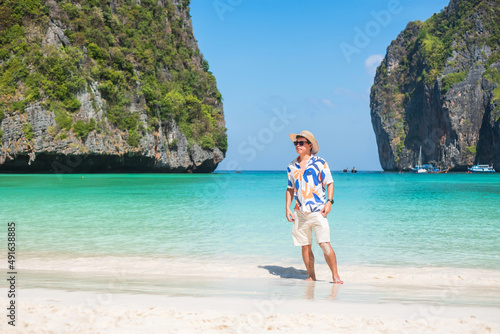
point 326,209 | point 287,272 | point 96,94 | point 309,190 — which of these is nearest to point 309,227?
point 326,209

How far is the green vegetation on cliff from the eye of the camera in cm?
3712

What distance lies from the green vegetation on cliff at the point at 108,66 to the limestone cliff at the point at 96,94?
0.31ft

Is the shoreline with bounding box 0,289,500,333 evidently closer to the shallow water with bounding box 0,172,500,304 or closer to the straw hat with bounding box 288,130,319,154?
the shallow water with bounding box 0,172,500,304

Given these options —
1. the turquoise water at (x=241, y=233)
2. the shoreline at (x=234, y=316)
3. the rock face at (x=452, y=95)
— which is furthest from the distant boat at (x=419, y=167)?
the shoreline at (x=234, y=316)

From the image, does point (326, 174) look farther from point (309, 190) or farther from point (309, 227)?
point (309, 227)

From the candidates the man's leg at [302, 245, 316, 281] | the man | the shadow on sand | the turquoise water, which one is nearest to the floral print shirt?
the man

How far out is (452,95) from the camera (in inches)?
3305

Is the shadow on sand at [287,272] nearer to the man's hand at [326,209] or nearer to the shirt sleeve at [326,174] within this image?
the man's hand at [326,209]

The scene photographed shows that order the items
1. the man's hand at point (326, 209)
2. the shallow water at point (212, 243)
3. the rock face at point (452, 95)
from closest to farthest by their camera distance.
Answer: the man's hand at point (326, 209) → the shallow water at point (212, 243) → the rock face at point (452, 95)

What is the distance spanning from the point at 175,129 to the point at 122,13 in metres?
16.4

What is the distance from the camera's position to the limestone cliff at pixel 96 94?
3634 cm

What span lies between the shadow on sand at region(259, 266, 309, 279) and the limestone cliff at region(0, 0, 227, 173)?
35.8 metres

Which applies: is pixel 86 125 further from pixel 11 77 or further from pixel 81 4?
pixel 81 4

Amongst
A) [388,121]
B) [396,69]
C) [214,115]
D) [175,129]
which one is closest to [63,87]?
[175,129]
